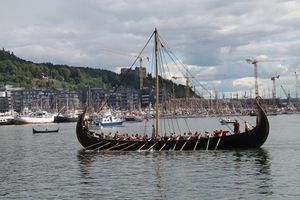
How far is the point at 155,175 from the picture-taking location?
46.5 metres

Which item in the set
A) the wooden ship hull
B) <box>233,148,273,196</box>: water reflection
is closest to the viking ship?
the wooden ship hull

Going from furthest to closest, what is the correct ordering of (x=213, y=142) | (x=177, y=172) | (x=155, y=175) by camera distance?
(x=213, y=142) → (x=177, y=172) → (x=155, y=175)

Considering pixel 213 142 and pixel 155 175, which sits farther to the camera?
pixel 213 142

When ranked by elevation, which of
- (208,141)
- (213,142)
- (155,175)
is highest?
(208,141)

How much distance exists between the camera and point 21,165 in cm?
5831

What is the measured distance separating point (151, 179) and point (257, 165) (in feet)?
40.8

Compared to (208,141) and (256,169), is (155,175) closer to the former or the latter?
(256,169)

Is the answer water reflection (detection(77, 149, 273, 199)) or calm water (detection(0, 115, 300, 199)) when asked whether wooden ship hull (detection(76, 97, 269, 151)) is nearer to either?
water reflection (detection(77, 149, 273, 199))

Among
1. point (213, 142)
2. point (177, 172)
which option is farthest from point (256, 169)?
point (213, 142)

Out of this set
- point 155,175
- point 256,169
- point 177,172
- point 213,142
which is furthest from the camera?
point 213,142

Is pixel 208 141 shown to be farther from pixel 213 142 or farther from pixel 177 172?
pixel 177 172

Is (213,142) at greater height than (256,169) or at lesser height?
greater

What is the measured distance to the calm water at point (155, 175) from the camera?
38031 millimetres

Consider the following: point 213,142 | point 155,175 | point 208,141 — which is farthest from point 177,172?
point 213,142
